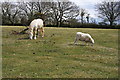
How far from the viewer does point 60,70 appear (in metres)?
10.2

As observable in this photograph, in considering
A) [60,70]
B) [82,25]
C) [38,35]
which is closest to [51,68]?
[60,70]

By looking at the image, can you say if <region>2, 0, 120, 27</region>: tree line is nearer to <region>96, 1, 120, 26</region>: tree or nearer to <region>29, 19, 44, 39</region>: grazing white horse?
<region>96, 1, 120, 26</region>: tree

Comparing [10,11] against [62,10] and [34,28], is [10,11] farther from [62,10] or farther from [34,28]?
[34,28]

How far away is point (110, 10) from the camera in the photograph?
76.9 m

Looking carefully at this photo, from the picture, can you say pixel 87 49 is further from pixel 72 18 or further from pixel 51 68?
pixel 72 18

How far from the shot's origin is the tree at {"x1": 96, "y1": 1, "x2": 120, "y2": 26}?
243 feet

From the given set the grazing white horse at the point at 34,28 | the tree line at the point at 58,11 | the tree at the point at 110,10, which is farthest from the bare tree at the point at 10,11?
the grazing white horse at the point at 34,28

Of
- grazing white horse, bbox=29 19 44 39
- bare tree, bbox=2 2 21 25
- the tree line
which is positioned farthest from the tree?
grazing white horse, bbox=29 19 44 39

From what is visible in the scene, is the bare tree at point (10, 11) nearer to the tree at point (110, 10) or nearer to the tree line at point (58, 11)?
the tree line at point (58, 11)

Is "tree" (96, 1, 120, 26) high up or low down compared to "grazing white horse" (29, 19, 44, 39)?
up

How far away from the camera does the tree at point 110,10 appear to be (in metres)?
74.0

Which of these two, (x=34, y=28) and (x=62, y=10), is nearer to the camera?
(x=34, y=28)

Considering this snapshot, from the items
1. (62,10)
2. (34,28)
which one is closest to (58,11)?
(62,10)

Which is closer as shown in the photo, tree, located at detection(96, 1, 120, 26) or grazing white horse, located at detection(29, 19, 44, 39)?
grazing white horse, located at detection(29, 19, 44, 39)
